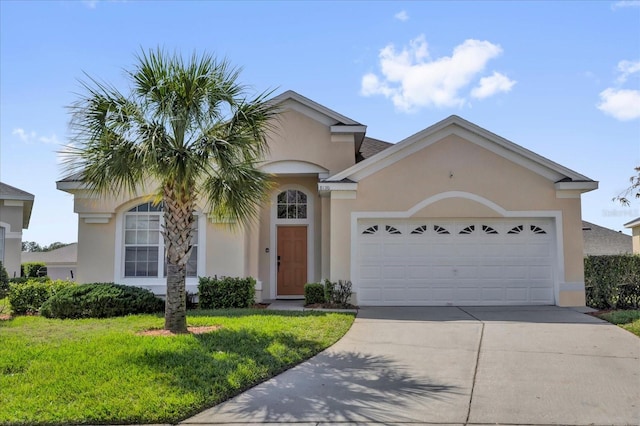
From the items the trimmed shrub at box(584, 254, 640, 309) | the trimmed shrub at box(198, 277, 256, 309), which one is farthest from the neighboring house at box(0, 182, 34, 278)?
the trimmed shrub at box(584, 254, 640, 309)

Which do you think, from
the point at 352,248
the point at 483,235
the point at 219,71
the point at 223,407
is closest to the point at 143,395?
the point at 223,407

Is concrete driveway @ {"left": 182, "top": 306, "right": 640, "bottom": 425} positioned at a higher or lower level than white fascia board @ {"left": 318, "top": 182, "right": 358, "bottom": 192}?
lower

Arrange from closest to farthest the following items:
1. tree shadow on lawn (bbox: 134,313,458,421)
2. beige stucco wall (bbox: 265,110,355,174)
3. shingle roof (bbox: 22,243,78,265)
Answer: tree shadow on lawn (bbox: 134,313,458,421) < beige stucco wall (bbox: 265,110,355,174) < shingle roof (bbox: 22,243,78,265)

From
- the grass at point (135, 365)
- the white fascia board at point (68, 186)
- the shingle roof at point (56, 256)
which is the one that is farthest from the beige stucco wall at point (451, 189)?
the shingle roof at point (56, 256)

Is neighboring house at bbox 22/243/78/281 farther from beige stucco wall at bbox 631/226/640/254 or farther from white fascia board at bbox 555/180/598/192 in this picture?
beige stucco wall at bbox 631/226/640/254

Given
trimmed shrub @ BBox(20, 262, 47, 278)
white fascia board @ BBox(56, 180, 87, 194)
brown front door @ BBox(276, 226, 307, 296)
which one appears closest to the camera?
white fascia board @ BBox(56, 180, 87, 194)

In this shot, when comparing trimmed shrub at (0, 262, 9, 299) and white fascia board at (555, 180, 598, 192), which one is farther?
trimmed shrub at (0, 262, 9, 299)

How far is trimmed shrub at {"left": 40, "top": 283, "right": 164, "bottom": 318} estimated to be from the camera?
11.9 m

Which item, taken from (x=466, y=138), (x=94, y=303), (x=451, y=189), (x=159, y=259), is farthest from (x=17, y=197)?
(x=466, y=138)

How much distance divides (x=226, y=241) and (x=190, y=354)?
732 centimetres

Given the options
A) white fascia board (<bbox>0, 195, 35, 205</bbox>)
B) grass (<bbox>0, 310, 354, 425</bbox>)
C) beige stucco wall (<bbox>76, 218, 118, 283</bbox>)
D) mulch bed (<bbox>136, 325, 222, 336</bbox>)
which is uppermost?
white fascia board (<bbox>0, 195, 35, 205</bbox>)

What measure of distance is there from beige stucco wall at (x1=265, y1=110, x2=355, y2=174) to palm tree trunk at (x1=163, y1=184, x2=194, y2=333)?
5668 millimetres

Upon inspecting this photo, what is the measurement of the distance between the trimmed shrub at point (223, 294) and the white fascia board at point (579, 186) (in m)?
8.80

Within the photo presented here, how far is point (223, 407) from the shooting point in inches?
235
